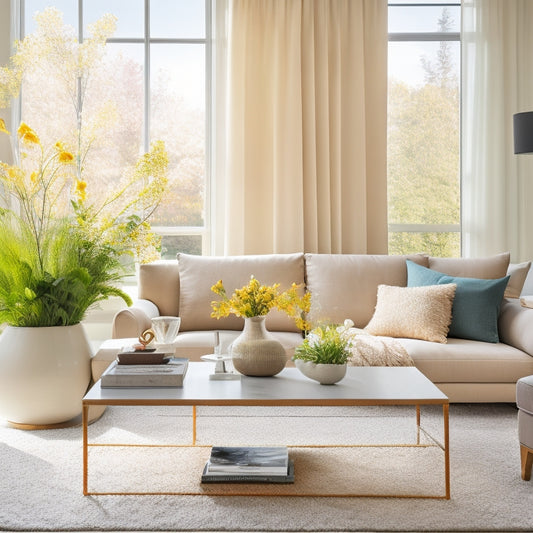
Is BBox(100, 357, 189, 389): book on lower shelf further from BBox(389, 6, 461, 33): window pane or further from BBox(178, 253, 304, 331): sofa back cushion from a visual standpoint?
BBox(389, 6, 461, 33): window pane

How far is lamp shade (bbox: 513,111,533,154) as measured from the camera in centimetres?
391

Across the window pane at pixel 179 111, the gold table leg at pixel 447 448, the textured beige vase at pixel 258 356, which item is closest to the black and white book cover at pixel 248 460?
the textured beige vase at pixel 258 356

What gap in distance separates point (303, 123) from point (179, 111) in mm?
947

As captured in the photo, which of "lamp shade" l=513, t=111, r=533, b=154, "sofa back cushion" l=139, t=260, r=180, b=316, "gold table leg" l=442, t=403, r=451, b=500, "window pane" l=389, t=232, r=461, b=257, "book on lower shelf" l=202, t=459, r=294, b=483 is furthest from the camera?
"window pane" l=389, t=232, r=461, b=257

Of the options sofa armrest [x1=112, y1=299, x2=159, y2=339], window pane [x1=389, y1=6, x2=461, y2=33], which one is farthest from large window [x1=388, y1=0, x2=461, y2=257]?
sofa armrest [x1=112, y1=299, x2=159, y2=339]

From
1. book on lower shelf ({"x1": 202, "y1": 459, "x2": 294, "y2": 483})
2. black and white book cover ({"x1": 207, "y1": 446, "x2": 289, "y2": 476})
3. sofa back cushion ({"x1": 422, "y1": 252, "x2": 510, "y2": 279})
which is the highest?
sofa back cushion ({"x1": 422, "y1": 252, "x2": 510, "y2": 279})

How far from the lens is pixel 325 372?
8.18 ft

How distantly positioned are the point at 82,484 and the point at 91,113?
3.20 meters

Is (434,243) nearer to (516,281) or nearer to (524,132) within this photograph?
(516,281)

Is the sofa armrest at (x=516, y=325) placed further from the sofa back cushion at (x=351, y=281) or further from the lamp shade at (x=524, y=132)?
the lamp shade at (x=524, y=132)

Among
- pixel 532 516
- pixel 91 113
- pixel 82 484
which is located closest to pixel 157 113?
pixel 91 113

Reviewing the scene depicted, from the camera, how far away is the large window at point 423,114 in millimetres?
5035

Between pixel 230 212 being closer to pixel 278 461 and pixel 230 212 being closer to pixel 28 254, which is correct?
pixel 28 254

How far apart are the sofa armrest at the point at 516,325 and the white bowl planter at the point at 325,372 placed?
1.43m
